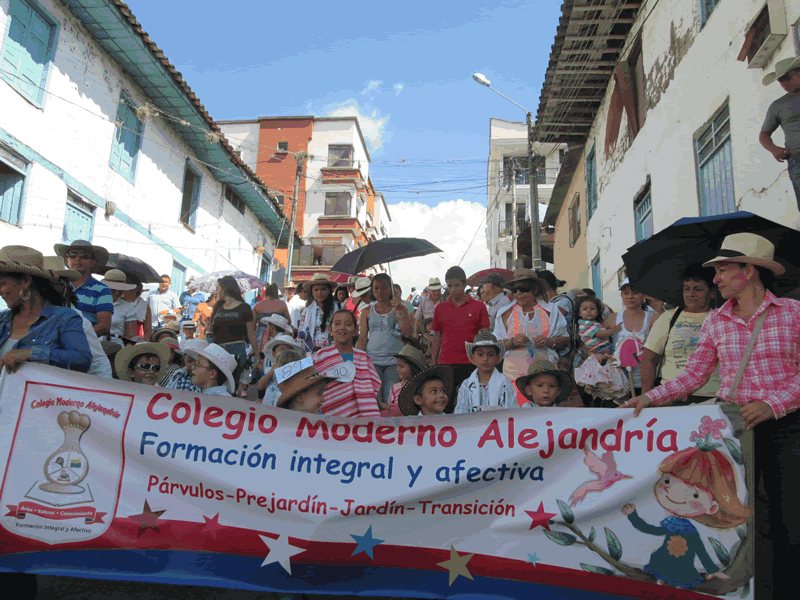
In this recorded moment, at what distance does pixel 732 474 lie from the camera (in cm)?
317

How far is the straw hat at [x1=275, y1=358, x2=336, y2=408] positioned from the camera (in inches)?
164

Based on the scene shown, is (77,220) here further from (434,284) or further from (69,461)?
(69,461)

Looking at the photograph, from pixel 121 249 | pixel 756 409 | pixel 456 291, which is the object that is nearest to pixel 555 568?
pixel 756 409

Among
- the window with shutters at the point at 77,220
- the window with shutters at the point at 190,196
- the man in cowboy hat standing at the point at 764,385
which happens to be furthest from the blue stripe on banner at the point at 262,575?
the window with shutters at the point at 190,196

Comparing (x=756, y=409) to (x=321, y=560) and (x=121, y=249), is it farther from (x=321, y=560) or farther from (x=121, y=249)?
(x=121, y=249)

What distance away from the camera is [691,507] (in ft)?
10.3

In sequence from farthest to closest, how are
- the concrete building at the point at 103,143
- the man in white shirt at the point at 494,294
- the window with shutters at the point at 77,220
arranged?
the window with shutters at the point at 77,220 → the concrete building at the point at 103,143 → the man in white shirt at the point at 494,294

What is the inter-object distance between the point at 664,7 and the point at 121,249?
41.2ft

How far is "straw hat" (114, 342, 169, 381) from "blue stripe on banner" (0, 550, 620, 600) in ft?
8.01

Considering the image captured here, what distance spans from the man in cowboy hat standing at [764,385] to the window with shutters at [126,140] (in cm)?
1364

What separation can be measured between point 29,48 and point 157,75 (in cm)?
362

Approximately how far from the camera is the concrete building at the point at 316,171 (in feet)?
130

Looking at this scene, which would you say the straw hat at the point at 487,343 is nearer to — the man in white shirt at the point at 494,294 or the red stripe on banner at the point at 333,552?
the red stripe on banner at the point at 333,552

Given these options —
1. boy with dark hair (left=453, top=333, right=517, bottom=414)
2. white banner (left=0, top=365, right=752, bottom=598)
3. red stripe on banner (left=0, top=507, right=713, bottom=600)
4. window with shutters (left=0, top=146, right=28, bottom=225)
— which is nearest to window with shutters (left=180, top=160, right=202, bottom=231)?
window with shutters (left=0, top=146, right=28, bottom=225)
